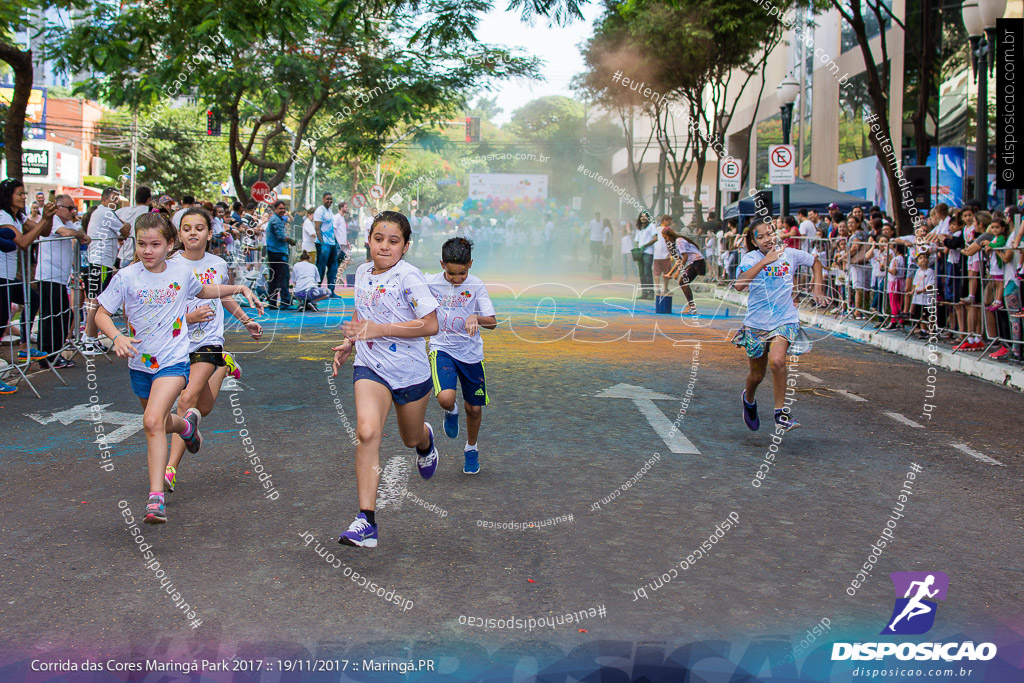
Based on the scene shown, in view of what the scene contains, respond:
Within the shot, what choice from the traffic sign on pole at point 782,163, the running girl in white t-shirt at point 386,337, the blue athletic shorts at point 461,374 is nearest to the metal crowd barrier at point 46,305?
the blue athletic shorts at point 461,374

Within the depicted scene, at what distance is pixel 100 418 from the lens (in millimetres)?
8477

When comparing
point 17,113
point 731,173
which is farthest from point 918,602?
point 731,173

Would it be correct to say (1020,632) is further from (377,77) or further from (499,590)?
(377,77)

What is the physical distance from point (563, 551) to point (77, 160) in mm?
56308

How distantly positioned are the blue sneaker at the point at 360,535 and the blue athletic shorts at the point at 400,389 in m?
0.70

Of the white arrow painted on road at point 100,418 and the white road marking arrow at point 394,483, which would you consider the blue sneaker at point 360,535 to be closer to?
the white road marking arrow at point 394,483

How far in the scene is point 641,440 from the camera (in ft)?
25.3

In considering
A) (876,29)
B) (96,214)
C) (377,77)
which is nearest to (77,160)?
(377,77)

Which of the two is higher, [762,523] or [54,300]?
[54,300]

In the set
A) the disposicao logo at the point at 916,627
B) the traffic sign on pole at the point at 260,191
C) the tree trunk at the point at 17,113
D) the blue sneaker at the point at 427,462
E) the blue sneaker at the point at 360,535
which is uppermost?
the traffic sign on pole at the point at 260,191

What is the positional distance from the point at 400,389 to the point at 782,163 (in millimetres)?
16636

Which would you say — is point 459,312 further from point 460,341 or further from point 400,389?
point 400,389

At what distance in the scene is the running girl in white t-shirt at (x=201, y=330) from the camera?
19.6ft

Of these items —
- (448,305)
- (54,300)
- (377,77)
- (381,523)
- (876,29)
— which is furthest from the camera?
(876,29)
